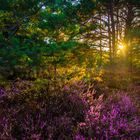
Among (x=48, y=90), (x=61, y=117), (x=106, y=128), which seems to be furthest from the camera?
(x=48, y=90)

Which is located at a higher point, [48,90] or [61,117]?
[48,90]

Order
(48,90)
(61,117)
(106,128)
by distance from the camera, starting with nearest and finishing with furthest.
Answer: (106,128)
(61,117)
(48,90)

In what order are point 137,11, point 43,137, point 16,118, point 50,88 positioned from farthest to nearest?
point 137,11 < point 50,88 < point 16,118 < point 43,137

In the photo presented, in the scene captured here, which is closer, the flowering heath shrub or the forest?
the flowering heath shrub

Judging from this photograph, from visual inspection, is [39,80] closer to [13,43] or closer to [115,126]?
[13,43]

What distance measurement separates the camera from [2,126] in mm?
5590

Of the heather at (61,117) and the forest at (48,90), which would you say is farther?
the forest at (48,90)

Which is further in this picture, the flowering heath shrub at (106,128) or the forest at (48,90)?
the forest at (48,90)

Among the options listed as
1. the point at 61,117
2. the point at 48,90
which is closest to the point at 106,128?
the point at 61,117

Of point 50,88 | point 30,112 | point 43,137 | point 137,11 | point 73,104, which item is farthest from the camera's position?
point 137,11

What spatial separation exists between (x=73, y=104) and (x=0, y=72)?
2.67 meters

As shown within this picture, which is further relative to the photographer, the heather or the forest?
the forest

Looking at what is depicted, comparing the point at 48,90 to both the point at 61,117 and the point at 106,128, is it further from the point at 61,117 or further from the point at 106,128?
the point at 106,128

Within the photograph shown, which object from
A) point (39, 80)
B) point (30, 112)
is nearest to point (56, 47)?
point (39, 80)
